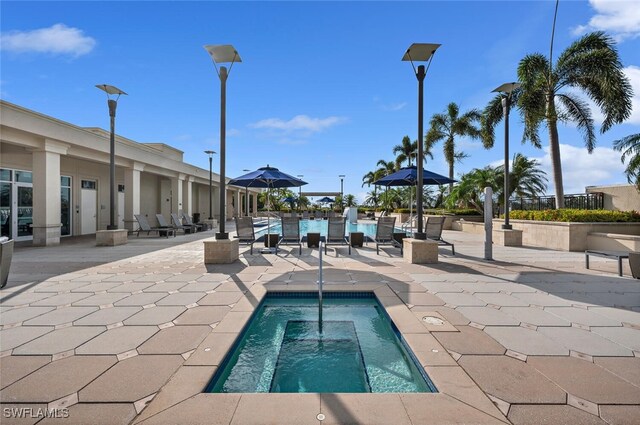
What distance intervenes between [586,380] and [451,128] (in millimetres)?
24923

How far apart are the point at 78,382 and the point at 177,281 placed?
3.37 metres

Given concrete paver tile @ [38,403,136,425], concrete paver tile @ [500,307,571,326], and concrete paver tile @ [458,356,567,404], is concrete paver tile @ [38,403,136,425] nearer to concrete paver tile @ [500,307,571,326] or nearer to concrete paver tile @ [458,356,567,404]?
concrete paver tile @ [458,356,567,404]

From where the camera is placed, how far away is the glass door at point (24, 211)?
12.0 meters

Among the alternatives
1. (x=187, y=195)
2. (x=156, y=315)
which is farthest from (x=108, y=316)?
(x=187, y=195)

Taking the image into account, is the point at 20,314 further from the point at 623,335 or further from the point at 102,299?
the point at 623,335

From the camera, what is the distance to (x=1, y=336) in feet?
10.5

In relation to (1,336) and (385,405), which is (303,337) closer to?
(385,405)

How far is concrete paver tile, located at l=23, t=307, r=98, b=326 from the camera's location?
3.62 m

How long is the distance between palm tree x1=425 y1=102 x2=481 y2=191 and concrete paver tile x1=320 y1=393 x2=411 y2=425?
76.9ft

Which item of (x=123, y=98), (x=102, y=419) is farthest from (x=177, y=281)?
(x=123, y=98)

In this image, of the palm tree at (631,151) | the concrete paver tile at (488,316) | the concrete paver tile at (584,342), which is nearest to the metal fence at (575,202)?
the palm tree at (631,151)

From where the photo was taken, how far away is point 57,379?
2404 mm

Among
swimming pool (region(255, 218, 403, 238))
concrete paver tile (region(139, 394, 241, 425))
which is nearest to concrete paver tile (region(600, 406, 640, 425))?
concrete paver tile (region(139, 394, 241, 425))

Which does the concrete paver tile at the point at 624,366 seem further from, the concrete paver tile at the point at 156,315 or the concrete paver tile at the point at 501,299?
the concrete paver tile at the point at 156,315
